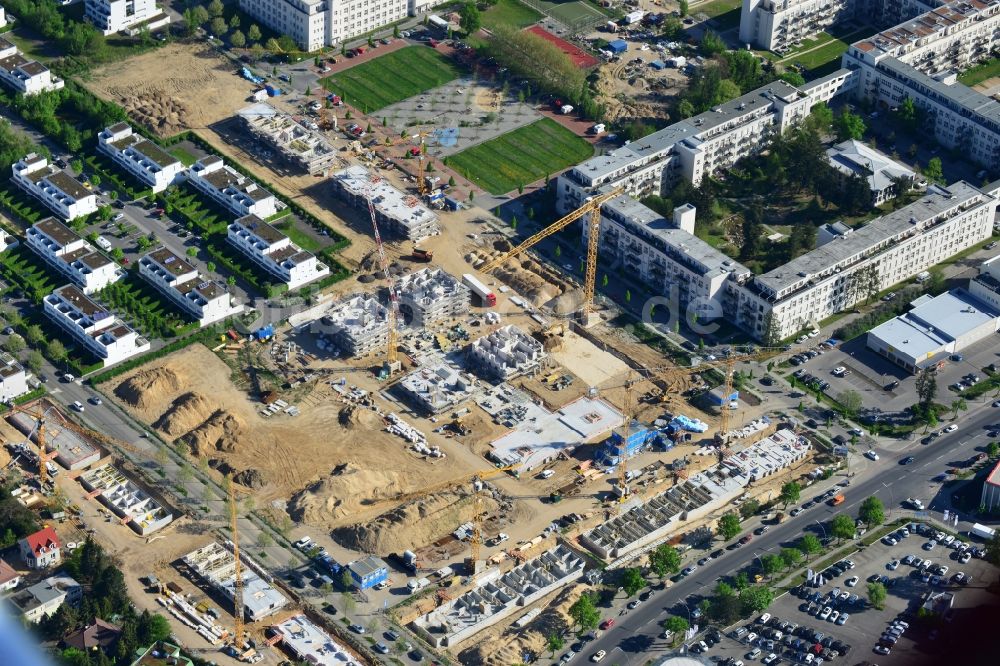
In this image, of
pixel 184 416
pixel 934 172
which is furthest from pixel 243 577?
pixel 934 172

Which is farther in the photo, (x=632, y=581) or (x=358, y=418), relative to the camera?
(x=358, y=418)

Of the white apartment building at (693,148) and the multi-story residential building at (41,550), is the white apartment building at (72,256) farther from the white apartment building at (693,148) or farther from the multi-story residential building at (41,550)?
the white apartment building at (693,148)

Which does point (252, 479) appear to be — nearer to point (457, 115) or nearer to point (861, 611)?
point (861, 611)

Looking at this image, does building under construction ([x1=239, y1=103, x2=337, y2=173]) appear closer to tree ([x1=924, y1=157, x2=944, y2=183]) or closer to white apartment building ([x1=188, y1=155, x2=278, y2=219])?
white apartment building ([x1=188, y1=155, x2=278, y2=219])

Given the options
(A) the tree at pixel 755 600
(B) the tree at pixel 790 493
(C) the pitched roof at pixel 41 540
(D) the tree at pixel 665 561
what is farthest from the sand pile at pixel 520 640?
(C) the pitched roof at pixel 41 540

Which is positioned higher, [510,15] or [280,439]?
[510,15]

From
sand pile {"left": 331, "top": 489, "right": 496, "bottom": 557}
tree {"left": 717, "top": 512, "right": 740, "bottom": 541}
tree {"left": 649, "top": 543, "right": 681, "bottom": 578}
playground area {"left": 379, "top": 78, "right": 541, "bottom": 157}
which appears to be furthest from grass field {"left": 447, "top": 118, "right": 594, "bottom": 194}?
tree {"left": 649, "top": 543, "right": 681, "bottom": 578}

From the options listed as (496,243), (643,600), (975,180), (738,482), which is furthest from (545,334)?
(975,180)
